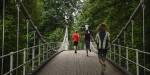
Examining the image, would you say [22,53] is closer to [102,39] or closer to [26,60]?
[26,60]

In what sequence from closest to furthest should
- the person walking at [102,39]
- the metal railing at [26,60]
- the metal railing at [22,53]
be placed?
the metal railing at [26,60]
the metal railing at [22,53]
the person walking at [102,39]

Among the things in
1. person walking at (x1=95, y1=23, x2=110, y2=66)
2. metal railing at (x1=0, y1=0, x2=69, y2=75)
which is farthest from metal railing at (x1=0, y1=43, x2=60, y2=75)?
person walking at (x1=95, y1=23, x2=110, y2=66)

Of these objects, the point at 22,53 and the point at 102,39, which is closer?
the point at 102,39

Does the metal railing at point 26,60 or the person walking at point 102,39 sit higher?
the person walking at point 102,39

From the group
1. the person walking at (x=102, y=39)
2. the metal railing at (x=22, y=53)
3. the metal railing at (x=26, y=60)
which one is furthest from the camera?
the person walking at (x=102, y=39)

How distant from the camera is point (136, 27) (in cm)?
2147

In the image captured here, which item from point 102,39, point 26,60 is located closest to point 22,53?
point 26,60

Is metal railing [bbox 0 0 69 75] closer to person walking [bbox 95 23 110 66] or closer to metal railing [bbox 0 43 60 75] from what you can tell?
metal railing [bbox 0 43 60 75]

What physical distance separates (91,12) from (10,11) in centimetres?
1099

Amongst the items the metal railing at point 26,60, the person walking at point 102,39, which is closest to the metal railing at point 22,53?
the metal railing at point 26,60

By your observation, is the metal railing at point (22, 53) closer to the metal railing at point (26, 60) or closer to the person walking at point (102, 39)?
the metal railing at point (26, 60)

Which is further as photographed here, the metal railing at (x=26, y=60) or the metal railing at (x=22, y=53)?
the metal railing at (x=22, y=53)

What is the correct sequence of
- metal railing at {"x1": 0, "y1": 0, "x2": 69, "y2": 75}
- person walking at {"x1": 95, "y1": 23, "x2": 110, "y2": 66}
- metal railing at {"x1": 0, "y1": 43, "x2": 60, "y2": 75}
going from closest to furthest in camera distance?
1. metal railing at {"x1": 0, "y1": 43, "x2": 60, "y2": 75}
2. metal railing at {"x1": 0, "y1": 0, "x2": 69, "y2": 75}
3. person walking at {"x1": 95, "y1": 23, "x2": 110, "y2": 66}

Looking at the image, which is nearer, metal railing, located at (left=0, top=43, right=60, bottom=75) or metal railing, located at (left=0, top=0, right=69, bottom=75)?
metal railing, located at (left=0, top=43, right=60, bottom=75)
